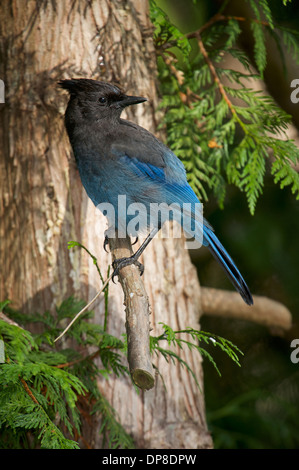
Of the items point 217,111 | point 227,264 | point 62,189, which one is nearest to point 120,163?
point 62,189

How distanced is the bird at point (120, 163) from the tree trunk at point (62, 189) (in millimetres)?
330

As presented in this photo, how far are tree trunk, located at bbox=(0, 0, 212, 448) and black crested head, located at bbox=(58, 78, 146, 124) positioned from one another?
31 centimetres

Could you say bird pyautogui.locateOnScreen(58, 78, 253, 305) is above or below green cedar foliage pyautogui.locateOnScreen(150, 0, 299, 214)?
below

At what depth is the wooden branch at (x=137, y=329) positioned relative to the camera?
2275 mm

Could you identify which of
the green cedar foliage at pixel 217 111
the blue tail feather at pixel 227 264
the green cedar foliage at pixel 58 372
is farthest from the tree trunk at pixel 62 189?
the blue tail feather at pixel 227 264

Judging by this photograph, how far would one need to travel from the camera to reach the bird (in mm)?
3400

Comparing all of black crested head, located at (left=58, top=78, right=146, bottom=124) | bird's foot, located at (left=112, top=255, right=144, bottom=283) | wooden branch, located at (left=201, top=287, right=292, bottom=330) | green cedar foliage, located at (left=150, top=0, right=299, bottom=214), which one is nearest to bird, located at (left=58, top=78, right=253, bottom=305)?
black crested head, located at (left=58, top=78, right=146, bottom=124)

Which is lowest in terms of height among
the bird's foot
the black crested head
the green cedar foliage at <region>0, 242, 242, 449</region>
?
the green cedar foliage at <region>0, 242, 242, 449</region>

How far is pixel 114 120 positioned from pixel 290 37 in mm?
1560

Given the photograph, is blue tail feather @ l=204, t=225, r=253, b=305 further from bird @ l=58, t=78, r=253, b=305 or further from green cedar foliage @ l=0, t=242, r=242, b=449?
green cedar foliage @ l=0, t=242, r=242, b=449

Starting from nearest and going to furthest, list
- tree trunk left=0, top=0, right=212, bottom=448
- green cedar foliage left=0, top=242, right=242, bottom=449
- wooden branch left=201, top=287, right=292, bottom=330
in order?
green cedar foliage left=0, top=242, right=242, bottom=449 → tree trunk left=0, top=0, right=212, bottom=448 → wooden branch left=201, top=287, right=292, bottom=330
